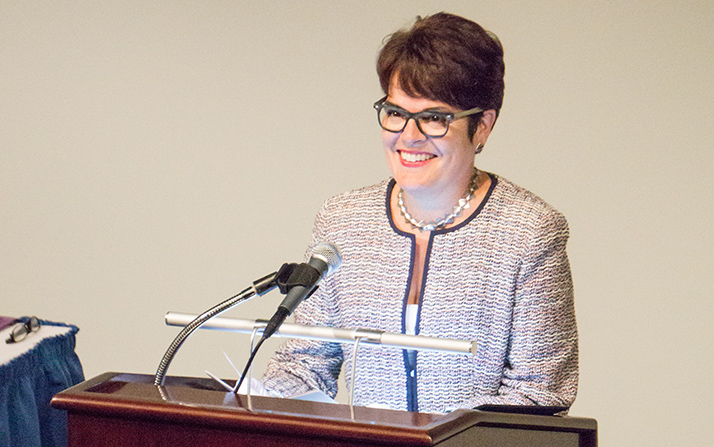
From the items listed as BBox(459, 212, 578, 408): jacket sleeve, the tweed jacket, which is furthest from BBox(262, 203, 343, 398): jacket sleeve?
BBox(459, 212, 578, 408): jacket sleeve

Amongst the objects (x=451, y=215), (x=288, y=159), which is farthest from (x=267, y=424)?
(x=288, y=159)

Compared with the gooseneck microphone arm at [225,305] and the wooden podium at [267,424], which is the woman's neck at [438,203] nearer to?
the gooseneck microphone arm at [225,305]

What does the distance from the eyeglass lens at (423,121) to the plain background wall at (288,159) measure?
5.02 ft

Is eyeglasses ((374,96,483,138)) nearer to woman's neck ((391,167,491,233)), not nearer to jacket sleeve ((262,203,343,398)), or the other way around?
woman's neck ((391,167,491,233))

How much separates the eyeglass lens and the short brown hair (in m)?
0.04

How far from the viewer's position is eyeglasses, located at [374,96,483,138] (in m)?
1.76

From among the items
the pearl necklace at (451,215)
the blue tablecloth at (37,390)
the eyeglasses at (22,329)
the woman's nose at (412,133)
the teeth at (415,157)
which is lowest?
the blue tablecloth at (37,390)

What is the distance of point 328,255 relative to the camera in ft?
4.42

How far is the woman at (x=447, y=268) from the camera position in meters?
1.77

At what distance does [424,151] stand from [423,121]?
0.21ft

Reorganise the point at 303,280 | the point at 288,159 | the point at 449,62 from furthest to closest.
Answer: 1. the point at 288,159
2. the point at 449,62
3. the point at 303,280

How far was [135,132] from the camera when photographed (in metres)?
3.50

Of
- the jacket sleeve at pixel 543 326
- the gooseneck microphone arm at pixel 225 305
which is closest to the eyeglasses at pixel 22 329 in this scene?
the gooseneck microphone arm at pixel 225 305

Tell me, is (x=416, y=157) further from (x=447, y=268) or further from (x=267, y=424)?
(x=267, y=424)
